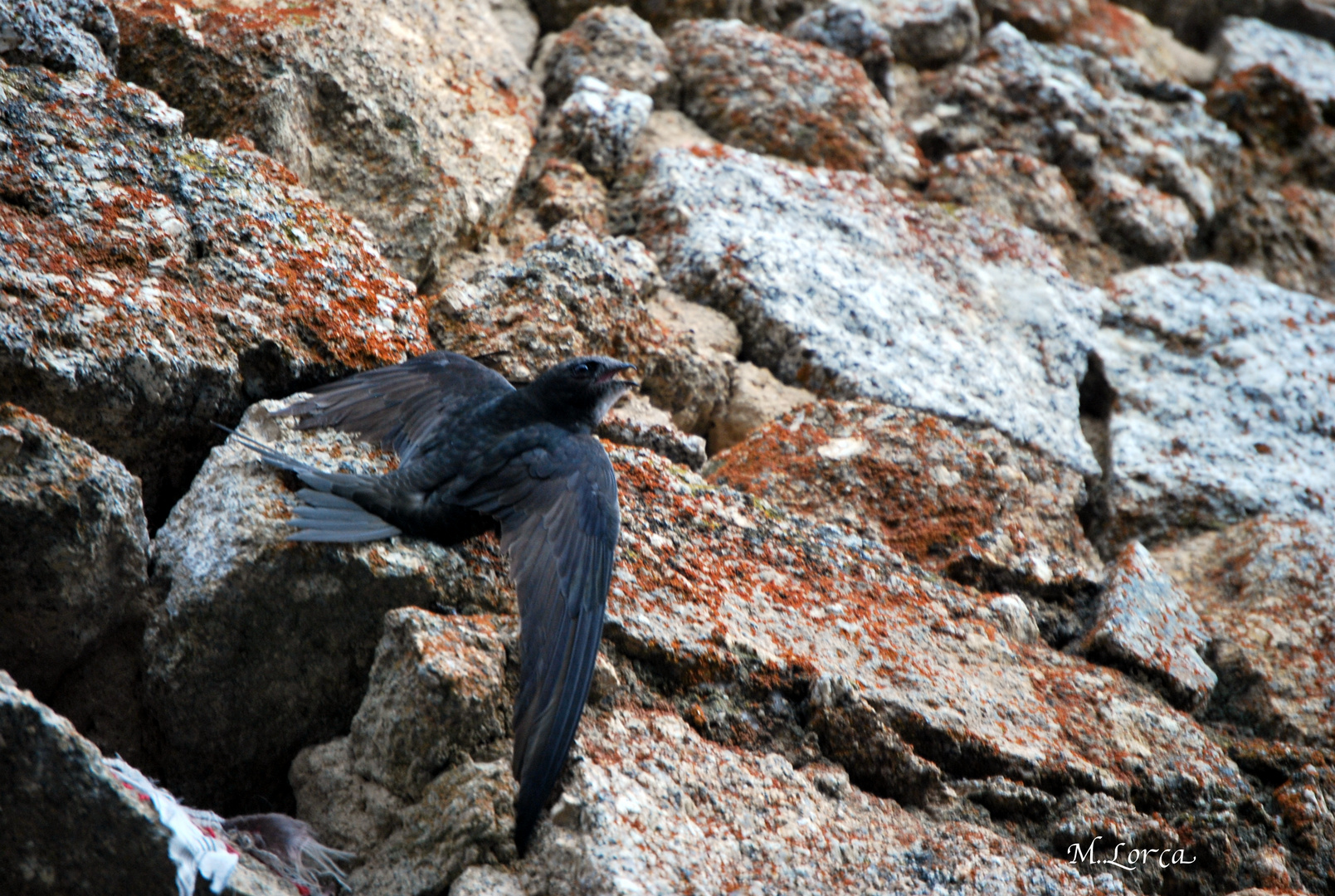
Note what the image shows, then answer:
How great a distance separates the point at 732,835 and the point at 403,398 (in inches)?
58.3

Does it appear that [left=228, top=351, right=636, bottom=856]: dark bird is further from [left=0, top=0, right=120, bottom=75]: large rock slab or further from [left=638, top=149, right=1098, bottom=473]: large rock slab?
[left=0, top=0, right=120, bottom=75]: large rock slab

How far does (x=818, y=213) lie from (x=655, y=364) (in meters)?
1.07

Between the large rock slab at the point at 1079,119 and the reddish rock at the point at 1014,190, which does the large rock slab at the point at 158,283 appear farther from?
the large rock slab at the point at 1079,119

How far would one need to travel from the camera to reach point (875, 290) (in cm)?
394

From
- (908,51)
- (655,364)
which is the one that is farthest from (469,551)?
(908,51)

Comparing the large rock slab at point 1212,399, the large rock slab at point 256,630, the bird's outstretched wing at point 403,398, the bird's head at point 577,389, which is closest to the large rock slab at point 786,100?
the large rock slab at point 1212,399

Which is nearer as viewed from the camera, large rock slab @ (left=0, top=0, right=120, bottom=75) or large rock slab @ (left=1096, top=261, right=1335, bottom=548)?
large rock slab @ (left=0, top=0, right=120, bottom=75)

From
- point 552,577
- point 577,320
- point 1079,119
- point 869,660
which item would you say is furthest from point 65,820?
point 1079,119

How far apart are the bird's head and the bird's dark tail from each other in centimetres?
57

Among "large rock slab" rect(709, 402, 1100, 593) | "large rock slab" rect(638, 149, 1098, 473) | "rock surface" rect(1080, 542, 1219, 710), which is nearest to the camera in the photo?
"rock surface" rect(1080, 542, 1219, 710)

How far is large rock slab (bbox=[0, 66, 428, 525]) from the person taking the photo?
95.1 inches

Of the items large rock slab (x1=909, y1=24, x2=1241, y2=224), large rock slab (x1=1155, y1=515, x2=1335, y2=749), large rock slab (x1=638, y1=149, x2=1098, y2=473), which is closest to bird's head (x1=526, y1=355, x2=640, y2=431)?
large rock slab (x1=638, y1=149, x2=1098, y2=473)

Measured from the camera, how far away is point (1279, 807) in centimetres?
278

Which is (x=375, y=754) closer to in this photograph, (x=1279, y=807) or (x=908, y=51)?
(x=1279, y=807)
